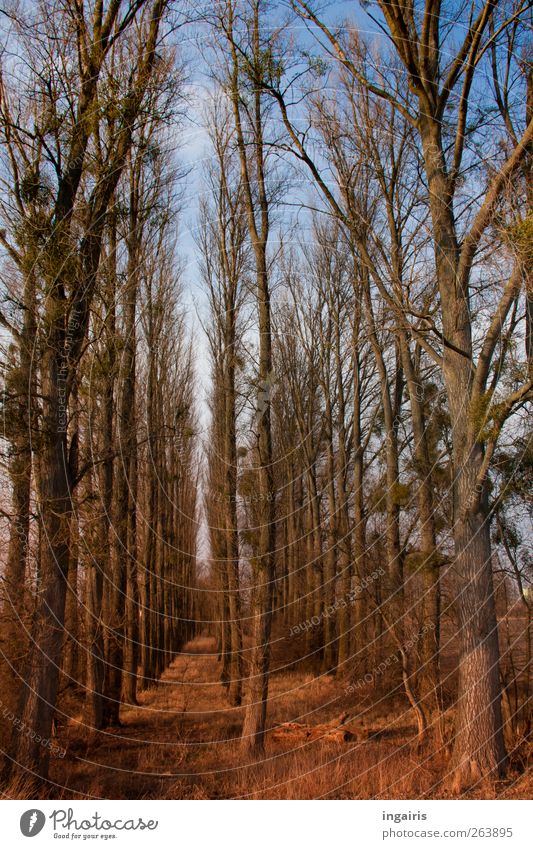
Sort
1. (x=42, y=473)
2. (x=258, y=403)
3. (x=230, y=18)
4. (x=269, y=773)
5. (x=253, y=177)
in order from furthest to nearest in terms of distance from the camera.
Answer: (x=258, y=403)
(x=253, y=177)
(x=230, y=18)
(x=269, y=773)
(x=42, y=473)

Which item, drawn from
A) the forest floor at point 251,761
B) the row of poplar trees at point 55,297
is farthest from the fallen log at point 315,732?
the row of poplar trees at point 55,297

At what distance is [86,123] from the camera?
9438 millimetres

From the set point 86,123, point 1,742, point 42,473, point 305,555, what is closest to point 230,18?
point 86,123

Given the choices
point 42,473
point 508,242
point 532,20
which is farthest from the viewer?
point 532,20

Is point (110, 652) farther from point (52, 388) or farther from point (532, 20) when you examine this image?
point (532, 20)

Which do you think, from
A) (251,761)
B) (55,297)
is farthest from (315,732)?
(55,297)

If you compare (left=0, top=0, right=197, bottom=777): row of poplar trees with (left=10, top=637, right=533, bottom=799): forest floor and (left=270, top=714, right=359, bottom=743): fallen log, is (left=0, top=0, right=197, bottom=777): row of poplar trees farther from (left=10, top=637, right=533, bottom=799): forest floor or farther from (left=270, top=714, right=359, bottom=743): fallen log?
(left=270, top=714, right=359, bottom=743): fallen log

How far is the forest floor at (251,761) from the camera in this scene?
27.7ft

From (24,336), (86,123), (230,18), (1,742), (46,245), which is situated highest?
(230,18)

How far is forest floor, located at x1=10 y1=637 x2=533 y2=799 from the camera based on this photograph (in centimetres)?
843

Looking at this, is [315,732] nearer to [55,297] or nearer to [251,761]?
[251,761]

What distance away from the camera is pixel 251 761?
1051cm

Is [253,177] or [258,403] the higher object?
[253,177]

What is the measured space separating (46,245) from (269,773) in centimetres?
727
